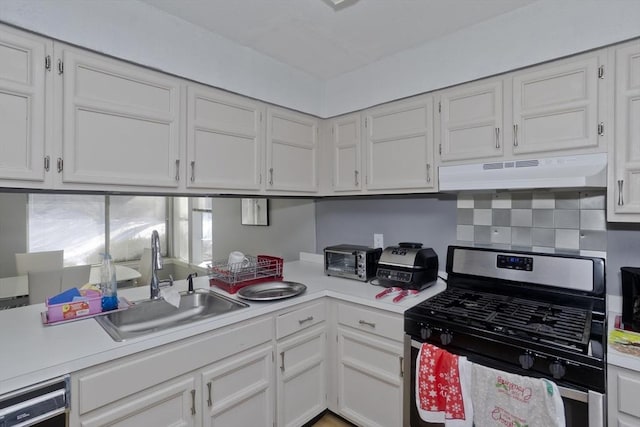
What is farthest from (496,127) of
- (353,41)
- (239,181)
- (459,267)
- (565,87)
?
(239,181)

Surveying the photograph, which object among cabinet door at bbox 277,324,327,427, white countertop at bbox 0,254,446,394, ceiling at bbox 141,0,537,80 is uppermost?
ceiling at bbox 141,0,537,80

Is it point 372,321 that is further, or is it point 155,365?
point 372,321

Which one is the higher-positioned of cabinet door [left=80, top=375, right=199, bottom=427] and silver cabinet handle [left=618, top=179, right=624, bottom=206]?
silver cabinet handle [left=618, top=179, right=624, bottom=206]

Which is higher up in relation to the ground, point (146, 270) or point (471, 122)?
point (471, 122)

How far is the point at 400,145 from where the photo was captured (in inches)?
78.3

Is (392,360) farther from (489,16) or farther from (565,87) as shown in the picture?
(489,16)

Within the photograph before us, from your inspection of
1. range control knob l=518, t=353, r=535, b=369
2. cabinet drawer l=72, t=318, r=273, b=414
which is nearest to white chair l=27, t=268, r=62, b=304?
cabinet drawer l=72, t=318, r=273, b=414

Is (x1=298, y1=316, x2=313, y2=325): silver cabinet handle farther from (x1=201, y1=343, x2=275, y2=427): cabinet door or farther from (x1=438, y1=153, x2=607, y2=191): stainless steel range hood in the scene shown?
(x1=438, y1=153, x2=607, y2=191): stainless steel range hood

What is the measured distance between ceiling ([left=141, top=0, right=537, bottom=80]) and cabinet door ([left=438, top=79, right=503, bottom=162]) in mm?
355

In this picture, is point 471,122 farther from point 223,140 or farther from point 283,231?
point 283,231

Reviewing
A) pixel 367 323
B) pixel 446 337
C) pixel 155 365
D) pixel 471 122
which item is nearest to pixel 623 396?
pixel 446 337

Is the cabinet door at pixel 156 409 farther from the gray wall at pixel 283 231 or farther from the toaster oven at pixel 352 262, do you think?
the gray wall at pixel 283 231

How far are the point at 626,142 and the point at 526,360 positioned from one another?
98 cm

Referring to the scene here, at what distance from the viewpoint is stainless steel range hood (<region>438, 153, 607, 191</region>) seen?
4.43ft
